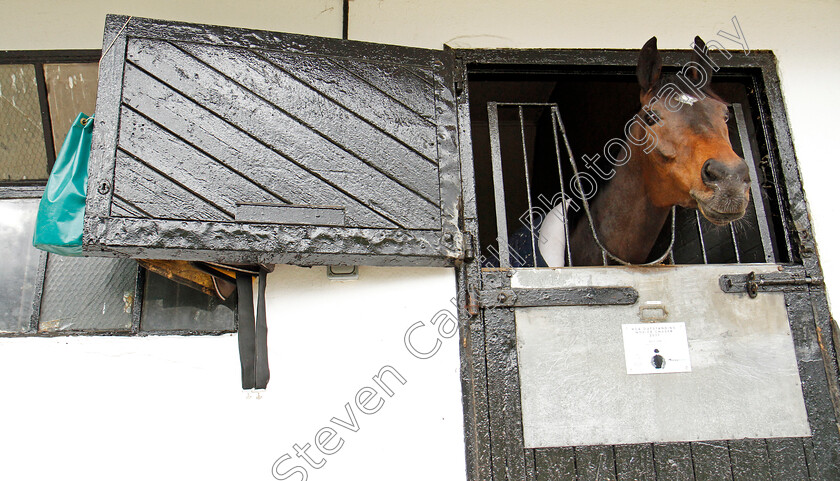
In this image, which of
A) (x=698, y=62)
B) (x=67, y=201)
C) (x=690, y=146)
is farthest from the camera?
(x=698, y=62)

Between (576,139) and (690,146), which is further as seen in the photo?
(576,139)

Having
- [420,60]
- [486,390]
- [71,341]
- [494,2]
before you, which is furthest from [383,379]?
[494,2]

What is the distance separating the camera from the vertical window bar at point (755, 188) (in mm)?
2481

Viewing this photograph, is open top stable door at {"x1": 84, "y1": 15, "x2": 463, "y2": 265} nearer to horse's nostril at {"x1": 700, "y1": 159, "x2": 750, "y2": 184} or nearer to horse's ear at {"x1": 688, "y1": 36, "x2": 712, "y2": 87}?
horse's nostril at {"x1": 700, "y1": 159, "x2": 750, "y2": 184}

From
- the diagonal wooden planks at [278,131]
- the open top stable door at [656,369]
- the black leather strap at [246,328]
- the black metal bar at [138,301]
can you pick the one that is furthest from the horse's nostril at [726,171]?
the black metal bar at [138,301]

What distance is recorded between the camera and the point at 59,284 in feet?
7.22

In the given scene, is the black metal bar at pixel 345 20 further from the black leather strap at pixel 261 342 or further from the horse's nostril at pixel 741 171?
the horse's nostril at pixel 741 171

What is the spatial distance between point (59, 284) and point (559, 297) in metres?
2.01

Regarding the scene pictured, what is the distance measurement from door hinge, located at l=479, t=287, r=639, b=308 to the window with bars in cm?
103

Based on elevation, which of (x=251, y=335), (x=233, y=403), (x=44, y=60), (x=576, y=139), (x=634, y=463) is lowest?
(x=634, y=463)

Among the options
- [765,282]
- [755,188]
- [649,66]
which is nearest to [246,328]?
[649,66]

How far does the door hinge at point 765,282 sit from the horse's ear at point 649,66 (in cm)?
89

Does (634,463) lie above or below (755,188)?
below

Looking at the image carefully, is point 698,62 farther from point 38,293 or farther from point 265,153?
point 38,293
